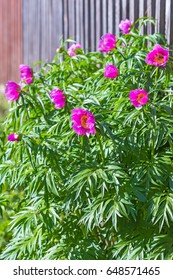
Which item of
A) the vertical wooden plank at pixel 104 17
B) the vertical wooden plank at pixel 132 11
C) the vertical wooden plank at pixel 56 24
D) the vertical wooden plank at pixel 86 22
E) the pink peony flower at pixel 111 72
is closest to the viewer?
the pink peony flower at pixel 111 72

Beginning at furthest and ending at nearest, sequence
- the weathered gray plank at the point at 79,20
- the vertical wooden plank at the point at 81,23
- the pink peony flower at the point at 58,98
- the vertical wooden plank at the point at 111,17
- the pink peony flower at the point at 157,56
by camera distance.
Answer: the vertical wooden plank at the point at 81,23
the vertical wooden plank at the point at 111,17
the weathered gray plank at the point at 79,20
the pink peony flower at the point at 157,56
the pink peony flower at the point at 58,98

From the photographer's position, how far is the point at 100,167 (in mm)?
3477

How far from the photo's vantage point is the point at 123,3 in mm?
5590

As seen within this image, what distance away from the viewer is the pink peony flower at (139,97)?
11.4 feet

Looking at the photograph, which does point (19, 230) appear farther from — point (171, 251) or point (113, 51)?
point (113, 51)

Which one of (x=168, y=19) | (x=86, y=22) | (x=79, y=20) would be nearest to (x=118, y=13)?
(x=86, y=22)

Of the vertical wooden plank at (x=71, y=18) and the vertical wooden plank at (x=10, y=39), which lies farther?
the vertical wooden plank at (x=10, y=39)

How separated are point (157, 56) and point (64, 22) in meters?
3.84

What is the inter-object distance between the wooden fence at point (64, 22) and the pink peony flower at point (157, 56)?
3.08 feet

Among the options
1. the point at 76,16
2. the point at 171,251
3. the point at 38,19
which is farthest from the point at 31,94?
the point at 38,19

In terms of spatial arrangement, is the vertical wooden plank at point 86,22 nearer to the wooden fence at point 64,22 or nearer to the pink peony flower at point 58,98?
the wooden fence at point 64,22

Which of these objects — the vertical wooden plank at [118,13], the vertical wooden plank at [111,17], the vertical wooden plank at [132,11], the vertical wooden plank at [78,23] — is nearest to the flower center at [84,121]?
the vertical wooden plank at [132,11]

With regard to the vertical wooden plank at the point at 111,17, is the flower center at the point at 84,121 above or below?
below

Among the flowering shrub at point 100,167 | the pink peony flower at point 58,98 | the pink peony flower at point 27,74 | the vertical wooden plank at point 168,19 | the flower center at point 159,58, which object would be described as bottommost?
the flowering shrub at point 100,167
